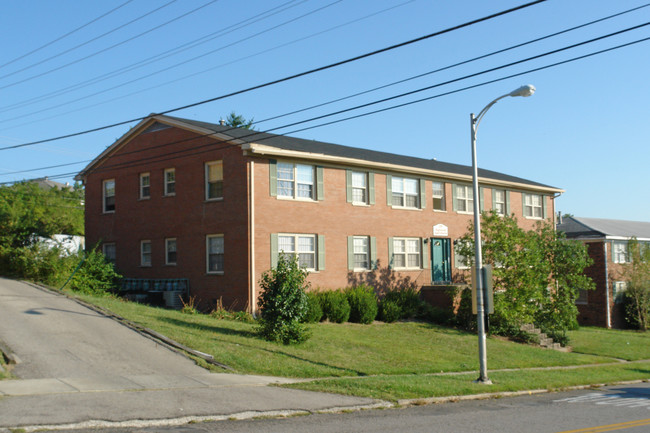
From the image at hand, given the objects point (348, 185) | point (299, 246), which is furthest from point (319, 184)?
point (299, 246)

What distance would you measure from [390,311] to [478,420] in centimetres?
1499

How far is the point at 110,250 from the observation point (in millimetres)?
29516

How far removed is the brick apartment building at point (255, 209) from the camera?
2370 cm

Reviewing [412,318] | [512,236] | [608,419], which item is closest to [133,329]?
[608,419]

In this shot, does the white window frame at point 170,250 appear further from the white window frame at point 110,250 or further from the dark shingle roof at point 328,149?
the dark shingle roof at point 328,149

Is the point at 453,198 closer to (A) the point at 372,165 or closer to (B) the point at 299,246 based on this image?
(A) the point at 372,165

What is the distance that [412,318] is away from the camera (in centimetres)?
2708

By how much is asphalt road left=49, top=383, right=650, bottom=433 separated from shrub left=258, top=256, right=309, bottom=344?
20.8 feet

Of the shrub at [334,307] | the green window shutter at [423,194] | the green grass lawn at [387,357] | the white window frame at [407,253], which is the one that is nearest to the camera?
the green grass lawn at [387,357]

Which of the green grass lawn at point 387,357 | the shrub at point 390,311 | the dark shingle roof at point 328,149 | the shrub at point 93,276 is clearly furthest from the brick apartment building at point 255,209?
the green grass lawn at point 387,357

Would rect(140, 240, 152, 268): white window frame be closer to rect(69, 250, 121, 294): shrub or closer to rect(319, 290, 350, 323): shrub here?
rect(69, 250, 121, 294): shrub

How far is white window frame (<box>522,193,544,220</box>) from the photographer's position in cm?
3562

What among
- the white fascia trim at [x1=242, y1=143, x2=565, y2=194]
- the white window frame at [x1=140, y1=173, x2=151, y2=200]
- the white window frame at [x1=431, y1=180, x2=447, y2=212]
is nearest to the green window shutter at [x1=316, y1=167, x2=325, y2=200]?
the white fascia trim at [x1=242, y1=143, x2=565, y2=194]

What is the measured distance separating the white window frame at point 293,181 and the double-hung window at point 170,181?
523cm
